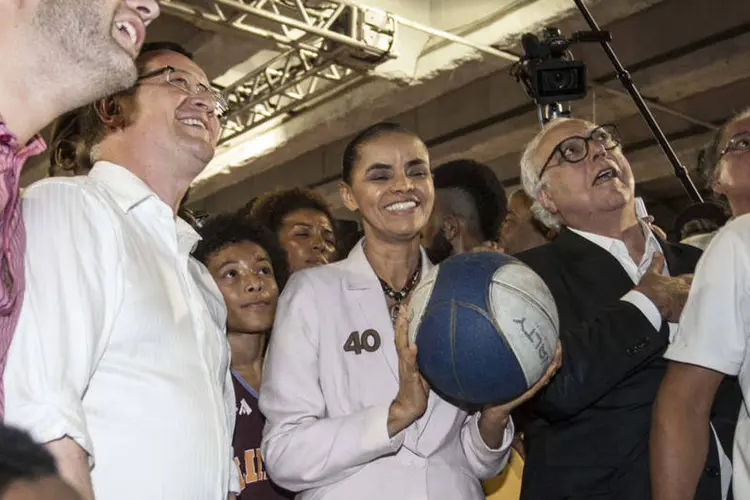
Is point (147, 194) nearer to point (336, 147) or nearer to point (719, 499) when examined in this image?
point (719, 499)

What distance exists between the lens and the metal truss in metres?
7.88

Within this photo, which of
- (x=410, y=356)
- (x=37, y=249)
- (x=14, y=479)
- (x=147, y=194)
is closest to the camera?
(x=14, y=479)

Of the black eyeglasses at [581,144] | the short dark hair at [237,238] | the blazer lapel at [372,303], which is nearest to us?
the blazer lapel at [372,303]

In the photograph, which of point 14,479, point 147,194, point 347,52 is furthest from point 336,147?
point 14,479

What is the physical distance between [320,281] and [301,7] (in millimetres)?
5391

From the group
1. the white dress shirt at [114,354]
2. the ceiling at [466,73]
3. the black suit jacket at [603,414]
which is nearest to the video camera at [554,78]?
the black suit jacket at [603,414]

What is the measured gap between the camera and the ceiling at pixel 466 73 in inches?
311

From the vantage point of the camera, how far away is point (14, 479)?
3.12ft

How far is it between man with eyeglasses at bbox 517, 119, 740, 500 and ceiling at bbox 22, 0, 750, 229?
14.9 ft

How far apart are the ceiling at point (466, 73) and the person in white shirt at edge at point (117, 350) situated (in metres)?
5.65

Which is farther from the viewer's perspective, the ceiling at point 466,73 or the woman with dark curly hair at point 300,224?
the ceiling at point 466,73

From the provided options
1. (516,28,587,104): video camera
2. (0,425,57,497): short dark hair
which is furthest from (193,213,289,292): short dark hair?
(0,425,57,497): short dark hair

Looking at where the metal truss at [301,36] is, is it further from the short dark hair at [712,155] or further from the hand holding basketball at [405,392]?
the hand holding basketball at [405,392]

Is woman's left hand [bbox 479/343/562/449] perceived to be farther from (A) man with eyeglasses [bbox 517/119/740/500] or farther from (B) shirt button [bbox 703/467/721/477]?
(B) shirt button [bbox 703/467/721/477]
